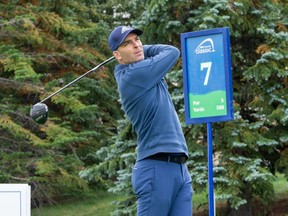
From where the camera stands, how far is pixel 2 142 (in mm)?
11562

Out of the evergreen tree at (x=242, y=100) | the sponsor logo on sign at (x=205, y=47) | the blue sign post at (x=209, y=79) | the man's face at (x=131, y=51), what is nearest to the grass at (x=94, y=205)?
the evergreen tree at (x=242, y=100)

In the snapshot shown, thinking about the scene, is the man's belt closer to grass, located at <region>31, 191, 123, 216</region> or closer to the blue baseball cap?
the blue baseball cap

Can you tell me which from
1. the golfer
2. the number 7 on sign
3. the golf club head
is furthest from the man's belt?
the number 7 on sign

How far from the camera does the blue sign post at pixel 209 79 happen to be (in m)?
6.98

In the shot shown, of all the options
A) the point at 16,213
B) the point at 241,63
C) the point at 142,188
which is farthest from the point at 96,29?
the point at 142,188

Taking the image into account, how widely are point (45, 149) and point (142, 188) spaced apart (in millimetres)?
7058

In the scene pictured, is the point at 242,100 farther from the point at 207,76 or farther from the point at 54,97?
the point at 207,76

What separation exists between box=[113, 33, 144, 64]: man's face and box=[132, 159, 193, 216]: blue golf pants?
0.64 m

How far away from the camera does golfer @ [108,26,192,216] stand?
456 centimetres

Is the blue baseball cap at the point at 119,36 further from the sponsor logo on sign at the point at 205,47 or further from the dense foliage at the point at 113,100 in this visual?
the dense foliage at the point at 113,100

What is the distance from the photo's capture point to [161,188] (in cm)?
454

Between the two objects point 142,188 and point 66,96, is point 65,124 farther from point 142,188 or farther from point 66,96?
point 142,188

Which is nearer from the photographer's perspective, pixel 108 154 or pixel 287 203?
pixel 108 154

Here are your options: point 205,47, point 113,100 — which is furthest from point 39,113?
point 113,100
